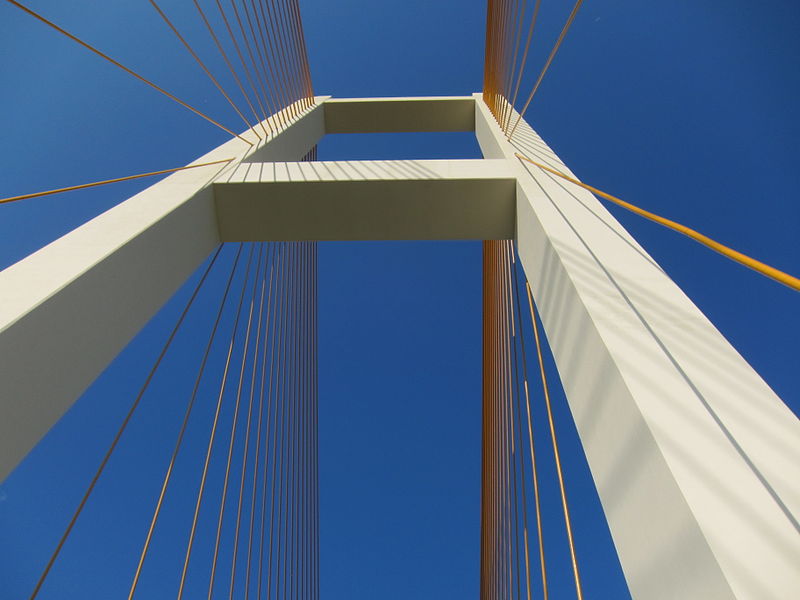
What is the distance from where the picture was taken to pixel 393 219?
1.95 metres

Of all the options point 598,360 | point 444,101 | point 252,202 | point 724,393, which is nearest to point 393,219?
point 252,202

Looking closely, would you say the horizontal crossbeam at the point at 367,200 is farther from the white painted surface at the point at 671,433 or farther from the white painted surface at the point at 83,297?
the white painted surface at the point at 671,433

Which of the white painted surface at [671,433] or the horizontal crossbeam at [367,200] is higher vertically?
the horizontal crossbeam at [367,200]

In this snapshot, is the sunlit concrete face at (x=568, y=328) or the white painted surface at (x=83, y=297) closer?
the sunlit concrete face at (x=568, y=328)

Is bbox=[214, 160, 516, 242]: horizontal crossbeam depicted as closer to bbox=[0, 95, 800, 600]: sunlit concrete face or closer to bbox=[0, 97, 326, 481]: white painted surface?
bbox=[0, 95, 800, 600]: sunlit concrete face

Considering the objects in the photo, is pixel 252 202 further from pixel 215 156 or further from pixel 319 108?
pixel 319 108

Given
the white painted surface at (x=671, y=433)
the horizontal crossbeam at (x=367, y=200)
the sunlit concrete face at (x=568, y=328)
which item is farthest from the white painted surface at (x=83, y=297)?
the white painted surface at (x=671, y=433)

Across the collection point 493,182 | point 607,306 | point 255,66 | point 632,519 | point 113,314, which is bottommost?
point 632,519

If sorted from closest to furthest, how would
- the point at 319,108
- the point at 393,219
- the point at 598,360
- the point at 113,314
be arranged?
the point at 598,360
the point at 113,314
the point at 393,219
the point at 319,108

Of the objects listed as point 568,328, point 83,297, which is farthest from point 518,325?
point 83,297

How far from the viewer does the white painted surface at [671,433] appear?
1.70 feet

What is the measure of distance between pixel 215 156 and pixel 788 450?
2109 mm

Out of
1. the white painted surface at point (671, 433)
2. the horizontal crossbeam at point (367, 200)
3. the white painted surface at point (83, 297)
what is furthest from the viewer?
the horizontal crossbeam at point (367, 200)

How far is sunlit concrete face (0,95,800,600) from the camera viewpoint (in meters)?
0.57
